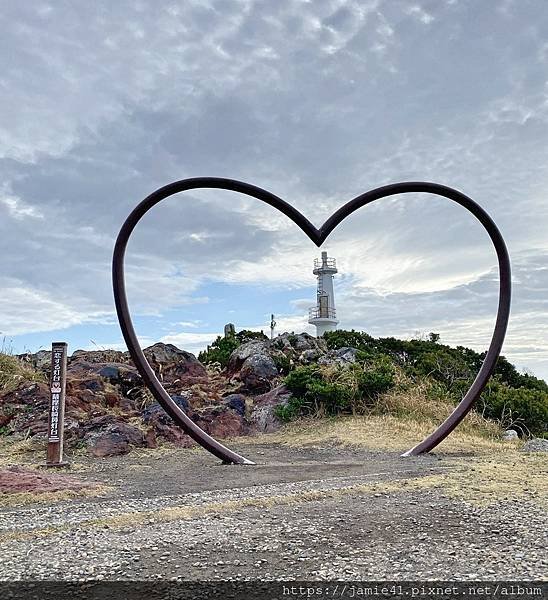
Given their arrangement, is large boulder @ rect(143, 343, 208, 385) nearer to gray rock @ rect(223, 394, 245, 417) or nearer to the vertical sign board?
gray rock @ rect(223, 394, 245, 417)

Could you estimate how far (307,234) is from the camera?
8.28 metres

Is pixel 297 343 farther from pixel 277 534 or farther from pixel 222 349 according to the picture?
pixel 277 534

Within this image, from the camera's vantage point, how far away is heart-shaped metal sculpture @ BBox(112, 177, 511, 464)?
27.5ft

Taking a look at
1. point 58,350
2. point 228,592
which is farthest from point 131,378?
point 228,592

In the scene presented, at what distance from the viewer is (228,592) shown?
11.4 ft

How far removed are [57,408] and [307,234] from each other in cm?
406

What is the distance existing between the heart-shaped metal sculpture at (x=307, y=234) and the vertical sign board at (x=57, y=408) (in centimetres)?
108

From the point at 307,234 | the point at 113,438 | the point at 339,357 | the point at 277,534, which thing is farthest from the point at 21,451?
the point at 339,357

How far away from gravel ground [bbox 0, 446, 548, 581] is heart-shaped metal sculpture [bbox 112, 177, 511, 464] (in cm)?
193

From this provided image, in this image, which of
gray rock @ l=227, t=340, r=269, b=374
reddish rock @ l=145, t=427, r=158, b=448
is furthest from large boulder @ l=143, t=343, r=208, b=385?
reddish rock @ l=145, t=427, r=158, b=448

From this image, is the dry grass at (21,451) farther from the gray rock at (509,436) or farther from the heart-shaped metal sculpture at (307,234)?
the gray rock at (509,436)

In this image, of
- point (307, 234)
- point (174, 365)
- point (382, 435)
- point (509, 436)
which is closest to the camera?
point (307, 234)

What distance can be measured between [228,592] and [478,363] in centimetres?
1642

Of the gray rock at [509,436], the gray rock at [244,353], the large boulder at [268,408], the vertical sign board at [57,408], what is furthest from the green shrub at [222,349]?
the vertical sign board at [57,408]
